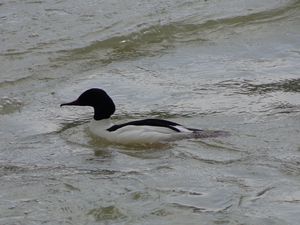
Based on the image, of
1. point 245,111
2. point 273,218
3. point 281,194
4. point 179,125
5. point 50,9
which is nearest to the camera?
point 273,218

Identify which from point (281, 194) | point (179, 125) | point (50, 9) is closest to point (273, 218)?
point (281, 194)

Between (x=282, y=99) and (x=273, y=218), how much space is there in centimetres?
462

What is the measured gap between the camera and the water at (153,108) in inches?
391

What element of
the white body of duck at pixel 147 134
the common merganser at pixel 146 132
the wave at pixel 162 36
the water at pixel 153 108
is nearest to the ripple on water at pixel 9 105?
the water at pixel 153 108

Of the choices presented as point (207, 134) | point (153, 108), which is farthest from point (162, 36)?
point (207, 134)

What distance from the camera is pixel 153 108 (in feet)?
45.3

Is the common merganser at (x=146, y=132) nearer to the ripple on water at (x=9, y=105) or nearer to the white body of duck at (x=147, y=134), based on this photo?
the white body of duck at (x=147, y=134)

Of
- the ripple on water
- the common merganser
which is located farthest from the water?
the common merganser

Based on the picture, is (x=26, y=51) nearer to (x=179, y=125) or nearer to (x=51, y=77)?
(x=51, y=77)

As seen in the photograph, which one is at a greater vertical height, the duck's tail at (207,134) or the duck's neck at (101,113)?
the duck's neck at (101,113)

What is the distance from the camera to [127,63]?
16422mm

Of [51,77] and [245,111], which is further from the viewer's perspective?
[51,77]

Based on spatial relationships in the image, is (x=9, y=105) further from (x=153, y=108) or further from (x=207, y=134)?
(x=207, y=134)

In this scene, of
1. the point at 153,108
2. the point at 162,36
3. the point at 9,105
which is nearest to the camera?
the point at 153,108
